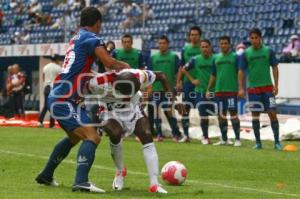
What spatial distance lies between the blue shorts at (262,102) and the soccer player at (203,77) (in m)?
1.77

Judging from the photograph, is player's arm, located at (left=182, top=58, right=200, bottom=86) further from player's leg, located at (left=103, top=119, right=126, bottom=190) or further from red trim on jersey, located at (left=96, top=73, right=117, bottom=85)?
red trim on jersey, located at (left=96, top=73, right=117, bottom=85)

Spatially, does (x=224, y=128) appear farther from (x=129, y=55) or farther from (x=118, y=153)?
(x=118, y=153)

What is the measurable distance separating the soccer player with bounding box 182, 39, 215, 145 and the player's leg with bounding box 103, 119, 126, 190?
8683 millimetres

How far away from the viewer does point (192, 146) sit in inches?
697

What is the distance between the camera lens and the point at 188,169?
12.8m

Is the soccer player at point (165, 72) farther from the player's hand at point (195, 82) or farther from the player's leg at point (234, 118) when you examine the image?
the player's leg at point (234, 118)

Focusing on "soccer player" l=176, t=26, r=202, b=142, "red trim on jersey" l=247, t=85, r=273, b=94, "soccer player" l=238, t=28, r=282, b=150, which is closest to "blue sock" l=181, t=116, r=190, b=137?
"soccer player" l=176, t=26, r=202, b=142

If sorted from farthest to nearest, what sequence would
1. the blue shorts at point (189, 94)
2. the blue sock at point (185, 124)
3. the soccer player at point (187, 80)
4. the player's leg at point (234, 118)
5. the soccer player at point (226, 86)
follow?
the blue shorts at point (189, 94) < the soccer player at point (187, 80) < the blue sock at point (185, 124) < the soccer player at point (226, 86) < the player's leg at point (234, 118)

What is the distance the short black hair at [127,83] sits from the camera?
976 centimetres

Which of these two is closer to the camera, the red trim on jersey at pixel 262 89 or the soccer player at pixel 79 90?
the soccer player at pixel 79 90

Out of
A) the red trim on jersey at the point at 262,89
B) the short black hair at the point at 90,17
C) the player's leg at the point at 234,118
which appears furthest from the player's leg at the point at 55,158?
the player's leg at the point at 234,118

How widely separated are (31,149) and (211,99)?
451cm

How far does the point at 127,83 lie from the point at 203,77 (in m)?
9.52

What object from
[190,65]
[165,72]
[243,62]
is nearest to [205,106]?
[190,65]
